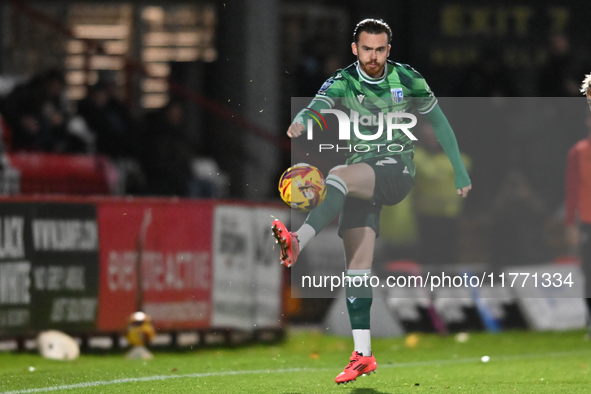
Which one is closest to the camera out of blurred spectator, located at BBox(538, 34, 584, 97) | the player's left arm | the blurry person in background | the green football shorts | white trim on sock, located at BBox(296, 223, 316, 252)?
white trim on sock, located at BBox(296, 223, 316, 252)

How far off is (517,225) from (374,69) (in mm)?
7881

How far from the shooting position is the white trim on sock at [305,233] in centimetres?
700

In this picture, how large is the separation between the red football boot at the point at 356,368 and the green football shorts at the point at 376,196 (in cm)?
86

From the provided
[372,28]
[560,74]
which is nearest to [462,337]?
[560,74]

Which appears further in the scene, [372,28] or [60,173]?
[60,173]

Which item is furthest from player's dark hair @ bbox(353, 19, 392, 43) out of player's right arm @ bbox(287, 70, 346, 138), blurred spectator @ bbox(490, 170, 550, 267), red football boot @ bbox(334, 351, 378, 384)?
blurred spectator @ bbox(490, 170, 550, 267)

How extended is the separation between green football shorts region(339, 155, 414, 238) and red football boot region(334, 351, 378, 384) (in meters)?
0.86

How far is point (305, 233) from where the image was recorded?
7070 millimetres

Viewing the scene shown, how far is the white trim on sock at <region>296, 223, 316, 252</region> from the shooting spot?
7.00m

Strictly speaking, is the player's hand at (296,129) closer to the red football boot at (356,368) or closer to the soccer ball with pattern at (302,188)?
the soccer ball with pattern at (302,188)

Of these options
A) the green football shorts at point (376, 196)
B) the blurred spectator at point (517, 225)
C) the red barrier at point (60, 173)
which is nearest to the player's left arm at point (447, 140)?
the green football shorts at point (376, 196)

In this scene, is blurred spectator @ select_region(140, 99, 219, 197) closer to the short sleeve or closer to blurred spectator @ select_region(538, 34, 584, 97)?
blurred spectator @ select_region(538, 34, 584, 97)

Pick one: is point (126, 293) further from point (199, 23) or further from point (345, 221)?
point (199, 23)

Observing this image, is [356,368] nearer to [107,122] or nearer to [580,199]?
[580,199]
